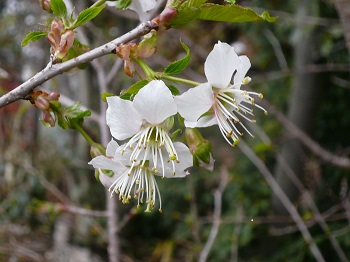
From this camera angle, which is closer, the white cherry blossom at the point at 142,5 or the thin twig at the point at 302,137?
the white cherry blossom at the point at 142,5

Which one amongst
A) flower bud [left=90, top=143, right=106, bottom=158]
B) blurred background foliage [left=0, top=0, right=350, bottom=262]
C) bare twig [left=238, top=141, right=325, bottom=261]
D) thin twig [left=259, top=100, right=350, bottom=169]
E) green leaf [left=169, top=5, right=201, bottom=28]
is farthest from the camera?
blurred background foliage [left=0, top=0, right=350, bottom=262]

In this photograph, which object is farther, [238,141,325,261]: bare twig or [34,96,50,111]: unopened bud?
[238,141,325,261]: bare twig

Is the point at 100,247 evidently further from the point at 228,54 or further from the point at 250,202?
the point at 228,54

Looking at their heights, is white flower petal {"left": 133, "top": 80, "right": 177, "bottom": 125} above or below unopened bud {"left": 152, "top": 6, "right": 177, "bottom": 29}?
below

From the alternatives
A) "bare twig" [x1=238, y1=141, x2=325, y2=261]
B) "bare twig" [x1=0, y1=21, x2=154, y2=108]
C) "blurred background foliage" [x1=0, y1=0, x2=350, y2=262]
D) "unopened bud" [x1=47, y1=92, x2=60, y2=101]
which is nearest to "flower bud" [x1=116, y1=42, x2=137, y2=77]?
"bare twig" [x1=0, y1=21, x2=154, y2=108]

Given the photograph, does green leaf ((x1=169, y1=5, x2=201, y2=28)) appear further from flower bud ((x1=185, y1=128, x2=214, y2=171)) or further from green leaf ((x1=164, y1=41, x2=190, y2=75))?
flower bud ((x1=185, y1=128, x2=214, y2=171))

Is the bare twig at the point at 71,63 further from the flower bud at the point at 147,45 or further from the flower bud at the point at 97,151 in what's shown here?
the flower bud at the point at 97,151

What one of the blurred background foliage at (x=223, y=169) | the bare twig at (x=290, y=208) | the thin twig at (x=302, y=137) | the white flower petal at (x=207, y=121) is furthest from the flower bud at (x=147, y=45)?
the thin twig at (x=302, y=137)
